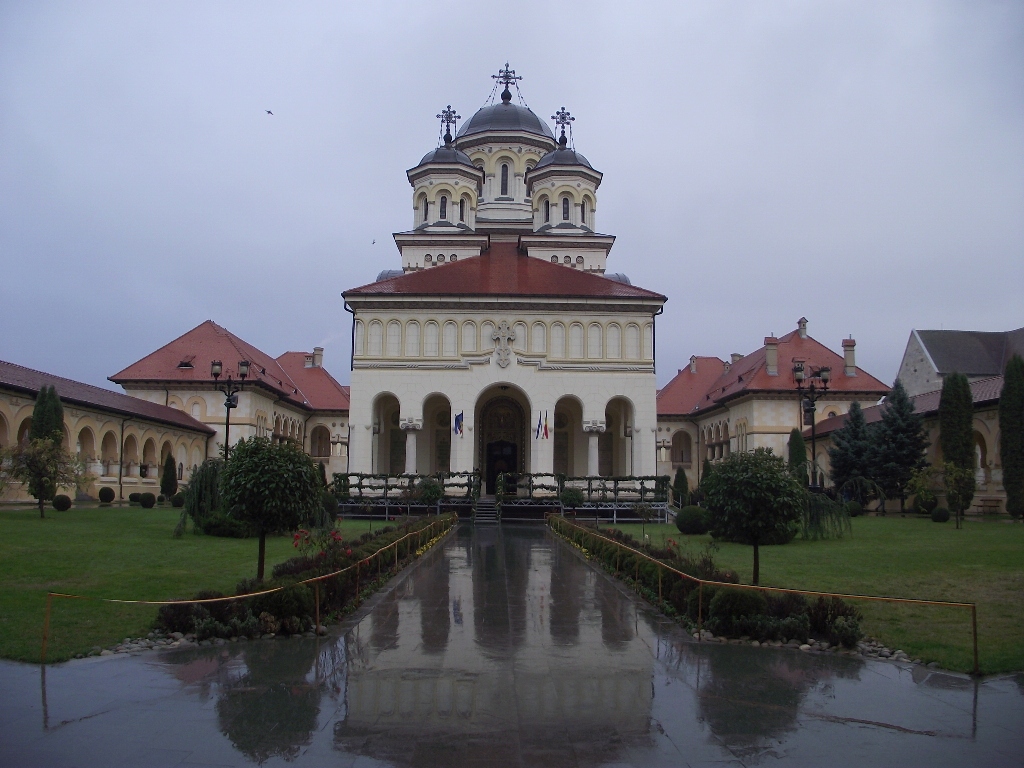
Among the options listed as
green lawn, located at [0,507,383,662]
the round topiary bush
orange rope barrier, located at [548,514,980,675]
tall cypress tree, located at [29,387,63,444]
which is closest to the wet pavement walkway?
orange rope barrier, located at [548,514,980,675]

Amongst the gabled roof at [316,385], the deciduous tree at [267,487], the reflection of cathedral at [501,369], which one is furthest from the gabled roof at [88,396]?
the deciduous tree at [267,487]

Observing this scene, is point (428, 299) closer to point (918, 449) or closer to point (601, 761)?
point (918, 449)

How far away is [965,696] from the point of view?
7355 millimetres

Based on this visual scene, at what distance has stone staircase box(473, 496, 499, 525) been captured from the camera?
3319 cm

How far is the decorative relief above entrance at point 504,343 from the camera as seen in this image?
3928 cm

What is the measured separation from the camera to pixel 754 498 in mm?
12656

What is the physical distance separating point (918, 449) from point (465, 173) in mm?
29088

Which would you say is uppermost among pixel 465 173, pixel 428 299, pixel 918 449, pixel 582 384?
pixel 465 173

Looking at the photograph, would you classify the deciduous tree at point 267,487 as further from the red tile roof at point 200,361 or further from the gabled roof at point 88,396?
the red tile roof at point 200,361

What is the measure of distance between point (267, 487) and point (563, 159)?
133 ft

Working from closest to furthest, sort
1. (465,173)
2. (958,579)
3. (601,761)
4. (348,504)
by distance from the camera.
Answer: (601,761) < (958,579) < (348,504) < (465,173)

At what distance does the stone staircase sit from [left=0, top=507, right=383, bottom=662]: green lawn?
32.4 ft

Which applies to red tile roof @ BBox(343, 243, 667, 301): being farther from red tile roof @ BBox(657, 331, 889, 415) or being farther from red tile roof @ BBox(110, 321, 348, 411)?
red tile roof @ BBox(657, 331, 889, 415)

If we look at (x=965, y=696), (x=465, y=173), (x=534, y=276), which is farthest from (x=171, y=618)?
(x=465, y=173)
